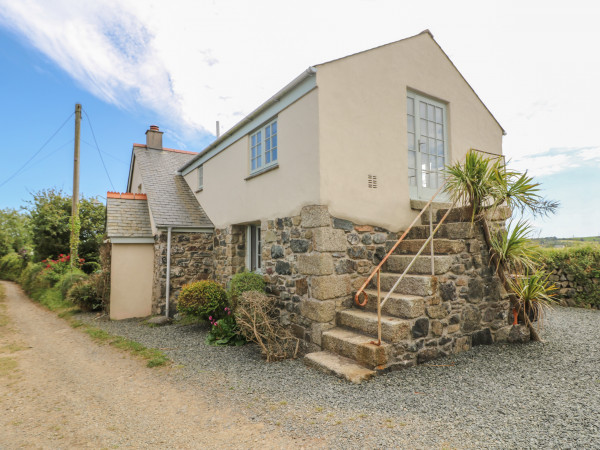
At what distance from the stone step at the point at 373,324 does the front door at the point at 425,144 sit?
2.91m

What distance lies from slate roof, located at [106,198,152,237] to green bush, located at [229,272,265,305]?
447 cm

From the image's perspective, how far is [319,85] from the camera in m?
5.52

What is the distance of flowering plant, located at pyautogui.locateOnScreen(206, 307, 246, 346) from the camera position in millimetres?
6509

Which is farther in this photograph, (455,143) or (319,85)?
(455,143)

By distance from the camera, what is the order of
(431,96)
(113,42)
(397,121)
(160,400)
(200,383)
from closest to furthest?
(160,400) → (200,383) → (397,121) → (431,96) → (113,42)

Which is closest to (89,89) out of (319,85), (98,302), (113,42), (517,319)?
(113,42)

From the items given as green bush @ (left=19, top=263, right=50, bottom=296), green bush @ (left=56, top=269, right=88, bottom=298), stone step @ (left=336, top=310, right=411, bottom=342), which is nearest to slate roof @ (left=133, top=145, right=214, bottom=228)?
green bush @ (left=56, top=269, right=88, bottom=298)

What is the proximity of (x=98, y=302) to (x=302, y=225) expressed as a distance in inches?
337

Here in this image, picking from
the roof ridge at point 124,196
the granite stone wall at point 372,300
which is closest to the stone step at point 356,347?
the granite stone wall at point 372,300

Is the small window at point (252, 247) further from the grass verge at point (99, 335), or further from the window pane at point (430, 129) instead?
the window pane at point (430, 129)

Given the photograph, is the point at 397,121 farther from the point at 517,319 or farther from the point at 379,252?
the point at 517,319

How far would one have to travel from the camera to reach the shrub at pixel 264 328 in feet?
18.1

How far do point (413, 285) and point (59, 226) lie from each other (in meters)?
17.6

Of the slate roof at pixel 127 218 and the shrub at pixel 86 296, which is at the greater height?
the slate roof at pixel 127 218
